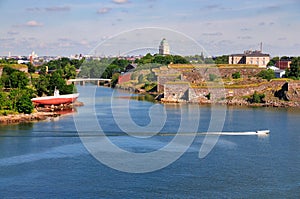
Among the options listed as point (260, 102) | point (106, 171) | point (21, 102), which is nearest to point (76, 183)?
point (106, 171)

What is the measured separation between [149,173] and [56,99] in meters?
8.15

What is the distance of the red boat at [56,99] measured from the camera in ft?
Result: 47.4

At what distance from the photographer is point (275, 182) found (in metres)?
6.99

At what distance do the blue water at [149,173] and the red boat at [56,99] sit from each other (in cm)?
313

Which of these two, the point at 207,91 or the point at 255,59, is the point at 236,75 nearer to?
the point at 207,91

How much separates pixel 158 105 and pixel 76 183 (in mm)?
9022

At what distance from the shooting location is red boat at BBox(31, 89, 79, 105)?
14.4 m

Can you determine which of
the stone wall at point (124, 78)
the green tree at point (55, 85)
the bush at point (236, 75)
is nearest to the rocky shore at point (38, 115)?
the green tree at point (55, 85)

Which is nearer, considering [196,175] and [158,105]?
[196,175]

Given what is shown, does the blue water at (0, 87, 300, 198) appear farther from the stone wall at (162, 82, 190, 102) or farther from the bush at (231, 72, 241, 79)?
the bush at (231, 72, 241, 79)

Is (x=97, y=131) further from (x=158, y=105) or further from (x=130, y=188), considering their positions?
(x=158, y=105)

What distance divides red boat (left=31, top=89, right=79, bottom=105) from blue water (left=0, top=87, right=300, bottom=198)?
123 inches

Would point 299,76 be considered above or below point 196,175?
above

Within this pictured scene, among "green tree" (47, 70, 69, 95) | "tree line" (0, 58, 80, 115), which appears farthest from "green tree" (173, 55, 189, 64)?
"green tree" (47, 70, 69, 95)
